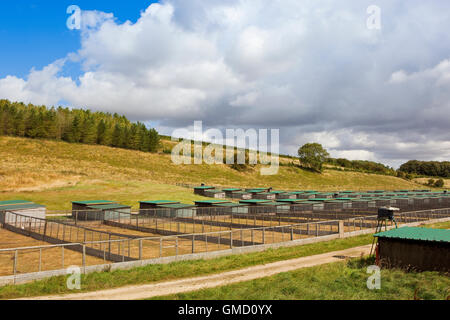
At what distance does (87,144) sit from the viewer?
586 ft

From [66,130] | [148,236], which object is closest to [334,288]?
[148,236]

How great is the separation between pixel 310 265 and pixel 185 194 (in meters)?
70.8

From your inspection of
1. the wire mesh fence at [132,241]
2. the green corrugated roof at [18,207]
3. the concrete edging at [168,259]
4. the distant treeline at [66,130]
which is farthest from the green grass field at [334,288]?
the distant treeline at [66,130]

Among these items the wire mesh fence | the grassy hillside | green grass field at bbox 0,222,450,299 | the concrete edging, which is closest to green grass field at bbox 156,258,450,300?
green grass field at bbox 0,222,450,299

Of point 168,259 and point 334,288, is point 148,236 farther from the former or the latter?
point 334,288

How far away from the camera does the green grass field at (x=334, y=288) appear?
18219mm

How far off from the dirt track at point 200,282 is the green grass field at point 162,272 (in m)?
1.06

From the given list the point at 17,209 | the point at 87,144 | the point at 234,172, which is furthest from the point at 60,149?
the point at 17,209

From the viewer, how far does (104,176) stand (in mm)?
119312

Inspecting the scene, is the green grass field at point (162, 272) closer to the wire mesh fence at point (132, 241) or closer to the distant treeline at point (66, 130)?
the wire mesh fence at point (132, 241)

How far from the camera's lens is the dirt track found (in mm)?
19969

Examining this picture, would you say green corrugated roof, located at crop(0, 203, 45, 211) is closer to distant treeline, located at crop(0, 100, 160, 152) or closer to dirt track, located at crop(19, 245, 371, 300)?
dirt track, located at crop(19, 245, 371, 300)
